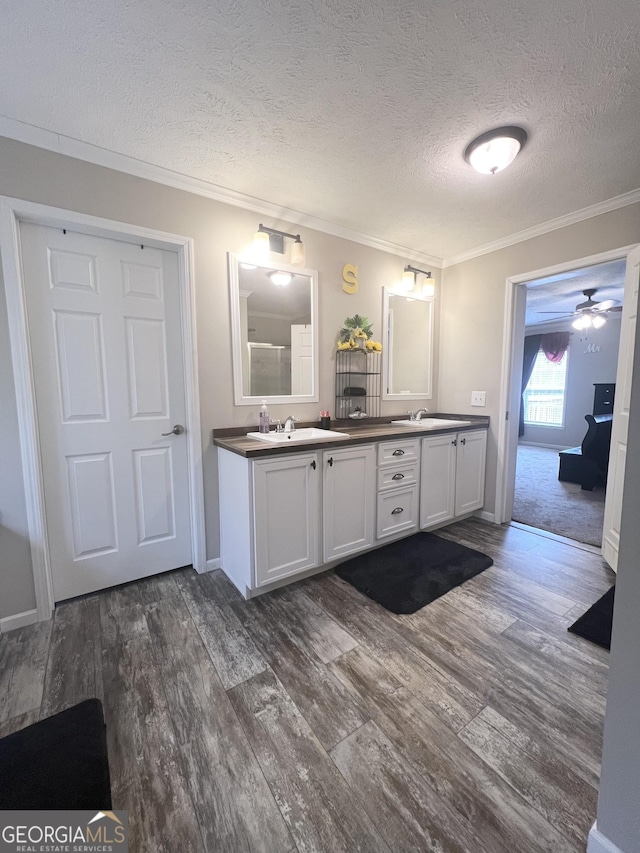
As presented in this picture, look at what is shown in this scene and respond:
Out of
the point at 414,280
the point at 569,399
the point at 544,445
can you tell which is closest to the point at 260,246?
the point at 414,280

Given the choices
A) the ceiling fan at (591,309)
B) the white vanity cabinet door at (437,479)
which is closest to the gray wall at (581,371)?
the ceiling fan at (591,309)

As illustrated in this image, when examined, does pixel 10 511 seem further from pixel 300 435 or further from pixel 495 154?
pixel 495 154

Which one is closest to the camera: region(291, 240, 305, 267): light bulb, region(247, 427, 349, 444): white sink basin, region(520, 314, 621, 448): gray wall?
region(247, 427, 349, 444): white sink basin

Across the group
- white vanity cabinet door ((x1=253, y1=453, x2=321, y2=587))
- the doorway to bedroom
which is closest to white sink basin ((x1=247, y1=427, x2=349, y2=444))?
white vanity cabinet door ((x1=253, y1=453, x2=321, y2=587))

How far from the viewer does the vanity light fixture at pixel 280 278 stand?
2.41 m

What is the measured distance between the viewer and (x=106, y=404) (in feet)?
6.48

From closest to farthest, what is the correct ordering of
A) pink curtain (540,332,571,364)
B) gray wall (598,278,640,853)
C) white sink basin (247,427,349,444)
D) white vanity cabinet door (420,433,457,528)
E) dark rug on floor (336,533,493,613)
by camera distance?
gray wall (598,278,640,853) → dark rug on floor (336,533,493,613) → white sink basin (247,427,349,444) → white vanity cabinet door (420,433,457,528) → pink curtain (540,332,571,364)

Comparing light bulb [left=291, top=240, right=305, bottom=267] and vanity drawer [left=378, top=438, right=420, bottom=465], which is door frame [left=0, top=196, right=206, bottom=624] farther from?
vanity drawer [left=378, top=438, right=420, bottom=465]

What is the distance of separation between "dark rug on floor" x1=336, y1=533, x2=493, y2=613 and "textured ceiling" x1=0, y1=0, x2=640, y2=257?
2.46 m

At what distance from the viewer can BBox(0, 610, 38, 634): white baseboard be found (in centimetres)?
172

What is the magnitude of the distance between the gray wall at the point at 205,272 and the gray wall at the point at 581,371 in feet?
16.5

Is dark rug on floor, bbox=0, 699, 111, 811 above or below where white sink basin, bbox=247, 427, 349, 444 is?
below

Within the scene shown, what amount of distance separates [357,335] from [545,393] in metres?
5.92

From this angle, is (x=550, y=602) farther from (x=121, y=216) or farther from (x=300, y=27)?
(x=121, y=216)
